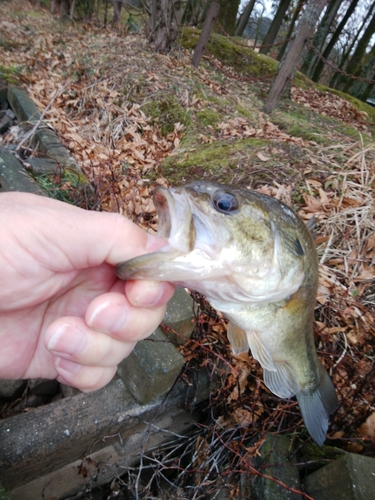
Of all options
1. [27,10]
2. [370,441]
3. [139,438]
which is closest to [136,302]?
[139,438]

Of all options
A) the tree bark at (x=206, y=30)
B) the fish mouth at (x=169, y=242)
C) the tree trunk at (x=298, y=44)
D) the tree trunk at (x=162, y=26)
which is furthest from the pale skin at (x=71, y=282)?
the tree trunk at (x=162, y=26)

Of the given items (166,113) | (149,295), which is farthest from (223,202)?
(166,113)

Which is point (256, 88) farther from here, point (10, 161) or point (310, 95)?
point (10, 161)

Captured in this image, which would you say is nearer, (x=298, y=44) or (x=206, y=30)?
(x=298, y=44)

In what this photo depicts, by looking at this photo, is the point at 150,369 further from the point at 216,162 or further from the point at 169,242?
the point at 216,162

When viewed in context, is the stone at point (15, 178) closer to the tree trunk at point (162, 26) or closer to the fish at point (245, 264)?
the fish at point (245, 264)

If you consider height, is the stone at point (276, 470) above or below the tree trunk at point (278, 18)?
below

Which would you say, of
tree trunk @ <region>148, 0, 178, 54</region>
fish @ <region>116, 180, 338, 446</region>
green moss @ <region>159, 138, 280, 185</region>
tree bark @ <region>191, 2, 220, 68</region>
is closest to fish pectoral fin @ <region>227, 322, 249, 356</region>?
fish @ <region>116, 180, 338, 446</region>
